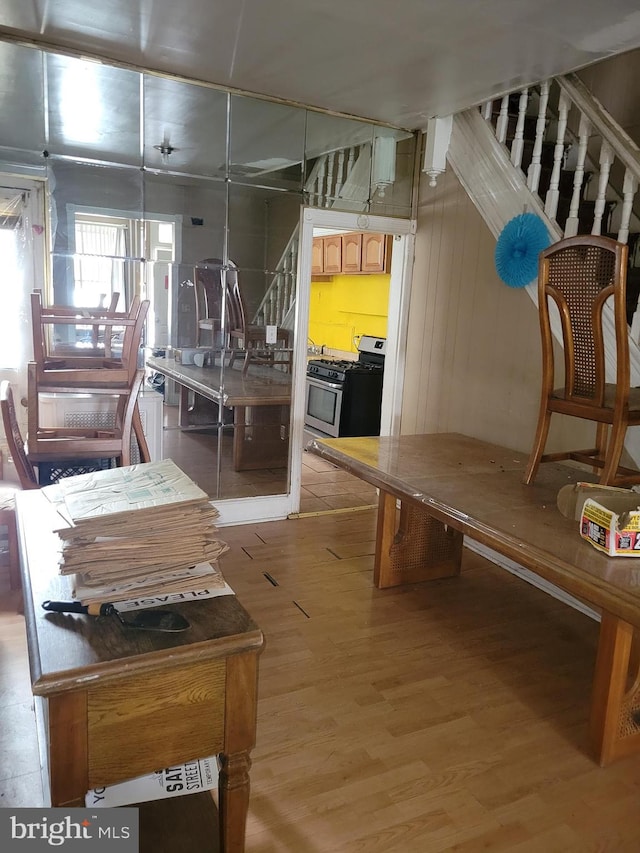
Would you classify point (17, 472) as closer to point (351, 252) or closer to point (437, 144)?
point (437, 144)

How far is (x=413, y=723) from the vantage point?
223 centimetres

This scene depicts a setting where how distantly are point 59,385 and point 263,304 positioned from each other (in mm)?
1393

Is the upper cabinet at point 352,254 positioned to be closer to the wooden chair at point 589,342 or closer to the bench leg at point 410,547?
the bench leg at point 410,547

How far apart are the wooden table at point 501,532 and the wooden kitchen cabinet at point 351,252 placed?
3.04 metres

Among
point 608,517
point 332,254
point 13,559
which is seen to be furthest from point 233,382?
point 332,254

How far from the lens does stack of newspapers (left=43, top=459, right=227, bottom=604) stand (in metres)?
1.37

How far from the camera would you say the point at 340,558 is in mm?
3635

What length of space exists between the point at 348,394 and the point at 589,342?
370 cm

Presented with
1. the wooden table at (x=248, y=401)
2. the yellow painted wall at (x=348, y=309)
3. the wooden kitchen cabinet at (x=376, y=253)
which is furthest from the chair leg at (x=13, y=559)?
the yellow painted wall at (x=348, y=309)

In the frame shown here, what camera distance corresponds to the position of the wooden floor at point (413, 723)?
1791 mm

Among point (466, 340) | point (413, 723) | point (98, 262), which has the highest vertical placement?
point (98, 262)

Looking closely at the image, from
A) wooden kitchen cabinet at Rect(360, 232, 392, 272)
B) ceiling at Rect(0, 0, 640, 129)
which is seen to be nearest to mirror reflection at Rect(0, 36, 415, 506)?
ceiling at Rect(0, 0, 640, 129)

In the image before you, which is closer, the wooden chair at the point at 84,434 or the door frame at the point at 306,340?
the wooden chair at the point at 84,434

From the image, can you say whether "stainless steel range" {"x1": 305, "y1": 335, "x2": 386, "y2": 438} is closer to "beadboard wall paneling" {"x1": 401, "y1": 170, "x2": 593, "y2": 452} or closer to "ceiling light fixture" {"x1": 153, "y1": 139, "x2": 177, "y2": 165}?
"beadboard wall paneling" {"x1": 401, "y1": 170, "x2": 593, "y2": 452}
